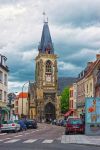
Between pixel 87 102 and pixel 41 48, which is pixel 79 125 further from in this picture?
pixel 41 48

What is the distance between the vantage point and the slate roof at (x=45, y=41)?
163 meters

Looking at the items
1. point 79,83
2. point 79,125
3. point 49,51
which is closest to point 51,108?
point 49,51

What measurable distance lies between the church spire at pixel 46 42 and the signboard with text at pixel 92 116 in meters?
122

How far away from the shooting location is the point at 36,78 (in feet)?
533

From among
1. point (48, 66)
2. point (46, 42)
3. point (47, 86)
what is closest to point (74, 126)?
point (47, 86)

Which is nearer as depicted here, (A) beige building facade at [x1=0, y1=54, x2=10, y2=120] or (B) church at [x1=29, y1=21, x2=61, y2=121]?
(A) beige building facade at [x1=0, y1=54, x2=10, y2=120]

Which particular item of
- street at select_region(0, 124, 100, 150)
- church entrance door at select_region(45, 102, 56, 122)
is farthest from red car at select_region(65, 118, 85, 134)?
church entrance door at select_region(45, 102, 56, 122)

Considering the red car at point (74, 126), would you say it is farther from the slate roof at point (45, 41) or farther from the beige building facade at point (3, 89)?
the slate roof at point (45, 41)

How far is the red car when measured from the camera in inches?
1713

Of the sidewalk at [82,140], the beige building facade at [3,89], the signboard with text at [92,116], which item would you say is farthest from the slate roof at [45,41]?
the sidewalk at [82,140]

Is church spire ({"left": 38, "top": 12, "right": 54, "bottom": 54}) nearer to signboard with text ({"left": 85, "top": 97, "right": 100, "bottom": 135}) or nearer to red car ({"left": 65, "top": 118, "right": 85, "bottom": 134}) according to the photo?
red car ({"left": 65, "top": 118, "right": 85, "bottom": 134})

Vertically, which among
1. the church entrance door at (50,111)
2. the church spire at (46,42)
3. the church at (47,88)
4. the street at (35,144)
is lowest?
the street at (35,144)

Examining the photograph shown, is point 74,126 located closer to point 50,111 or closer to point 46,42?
point 50,111

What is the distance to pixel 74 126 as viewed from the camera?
43.8 meters
